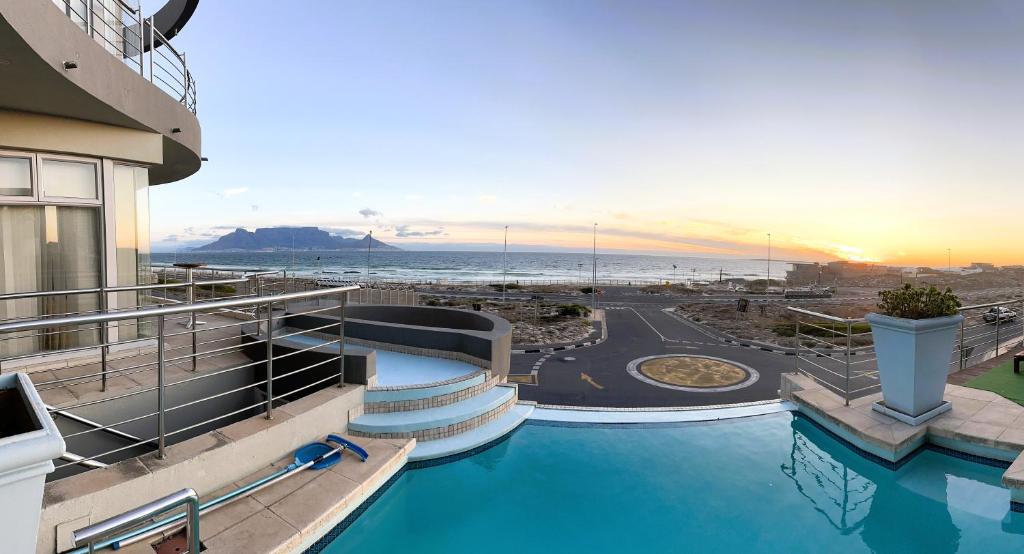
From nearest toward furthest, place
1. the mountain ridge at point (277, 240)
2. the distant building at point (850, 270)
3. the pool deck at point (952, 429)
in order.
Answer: the pool deck at point (952, 429), the distant building at point (850, 270), the mountain ridge at point (277, 240)

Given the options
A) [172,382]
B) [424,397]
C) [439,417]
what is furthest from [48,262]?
[439,417]

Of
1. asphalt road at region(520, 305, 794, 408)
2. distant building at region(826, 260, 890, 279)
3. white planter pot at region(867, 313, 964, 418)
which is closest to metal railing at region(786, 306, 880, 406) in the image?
white planter pot at region(867, 313, 964, 418)

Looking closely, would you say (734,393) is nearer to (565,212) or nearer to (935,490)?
(935,490)

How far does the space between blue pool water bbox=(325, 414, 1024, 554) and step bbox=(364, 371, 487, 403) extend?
0.84 meters

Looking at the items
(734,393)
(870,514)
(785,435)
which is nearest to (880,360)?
(785,435)

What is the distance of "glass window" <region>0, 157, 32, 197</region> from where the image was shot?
494 cm

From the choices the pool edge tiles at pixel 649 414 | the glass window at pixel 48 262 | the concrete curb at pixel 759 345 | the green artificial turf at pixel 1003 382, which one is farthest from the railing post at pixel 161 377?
the concrete curb at pixel 759 345

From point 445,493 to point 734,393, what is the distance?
7.69 metres

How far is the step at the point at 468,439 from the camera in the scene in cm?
452

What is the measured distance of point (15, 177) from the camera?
197 inches

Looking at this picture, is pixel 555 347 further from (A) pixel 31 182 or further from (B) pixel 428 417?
(A) pixel 31 182

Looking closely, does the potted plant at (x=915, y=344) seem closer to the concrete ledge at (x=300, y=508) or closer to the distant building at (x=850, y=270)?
the concrete ledge at (x=300, y=508)

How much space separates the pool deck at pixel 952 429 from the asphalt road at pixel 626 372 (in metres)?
3.40

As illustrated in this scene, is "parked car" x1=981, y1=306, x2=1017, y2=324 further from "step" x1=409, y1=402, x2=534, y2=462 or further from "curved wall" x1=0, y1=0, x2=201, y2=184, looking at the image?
"curved wall" x1=0, y1=0, x2=201, y2=184
